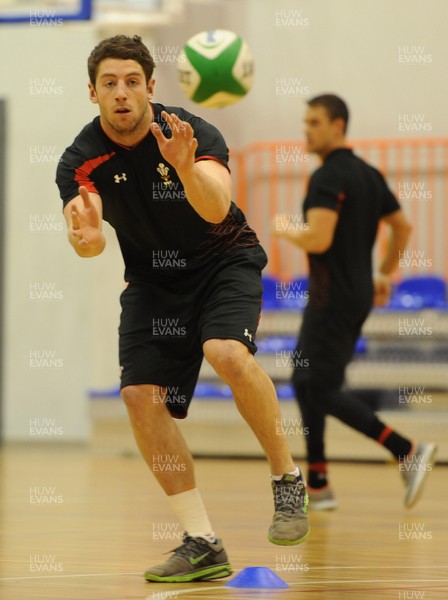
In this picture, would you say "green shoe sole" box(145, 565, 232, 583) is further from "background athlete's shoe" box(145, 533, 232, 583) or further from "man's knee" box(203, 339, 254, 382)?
"man's knee" box(203, 339, 254, 382)

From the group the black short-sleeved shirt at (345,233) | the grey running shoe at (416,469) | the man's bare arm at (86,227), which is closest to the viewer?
the man's bare arm at (86,227)

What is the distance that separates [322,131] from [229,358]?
329 centimetres

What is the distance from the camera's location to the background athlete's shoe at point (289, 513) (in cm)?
407

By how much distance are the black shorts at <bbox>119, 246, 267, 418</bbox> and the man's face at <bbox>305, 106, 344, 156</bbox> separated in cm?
278

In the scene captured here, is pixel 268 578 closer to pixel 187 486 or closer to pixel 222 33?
pixel 187 486

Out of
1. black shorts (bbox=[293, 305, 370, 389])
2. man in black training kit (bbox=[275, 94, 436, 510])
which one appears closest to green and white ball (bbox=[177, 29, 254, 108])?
man in black training kit (bbox=[275, 94, 436, 510])

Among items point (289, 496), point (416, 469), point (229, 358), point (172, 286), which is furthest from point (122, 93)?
point (416, 469)

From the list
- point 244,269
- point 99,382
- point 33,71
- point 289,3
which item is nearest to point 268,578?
point 244,269

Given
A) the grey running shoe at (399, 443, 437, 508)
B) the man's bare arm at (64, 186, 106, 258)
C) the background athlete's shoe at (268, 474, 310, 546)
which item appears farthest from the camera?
the grey running shoe at (399, 443, 437, 508)

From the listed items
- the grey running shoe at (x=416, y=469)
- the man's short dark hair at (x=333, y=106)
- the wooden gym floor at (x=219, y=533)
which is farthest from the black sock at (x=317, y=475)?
the man's short dark hair at (x=333, y=106)

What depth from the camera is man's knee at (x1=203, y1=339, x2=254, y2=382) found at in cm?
410

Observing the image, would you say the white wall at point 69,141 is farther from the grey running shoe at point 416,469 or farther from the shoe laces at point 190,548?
the shoe laces at point 190,548

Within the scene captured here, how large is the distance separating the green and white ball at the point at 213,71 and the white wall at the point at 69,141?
4.21 m

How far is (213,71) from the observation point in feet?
23.7
